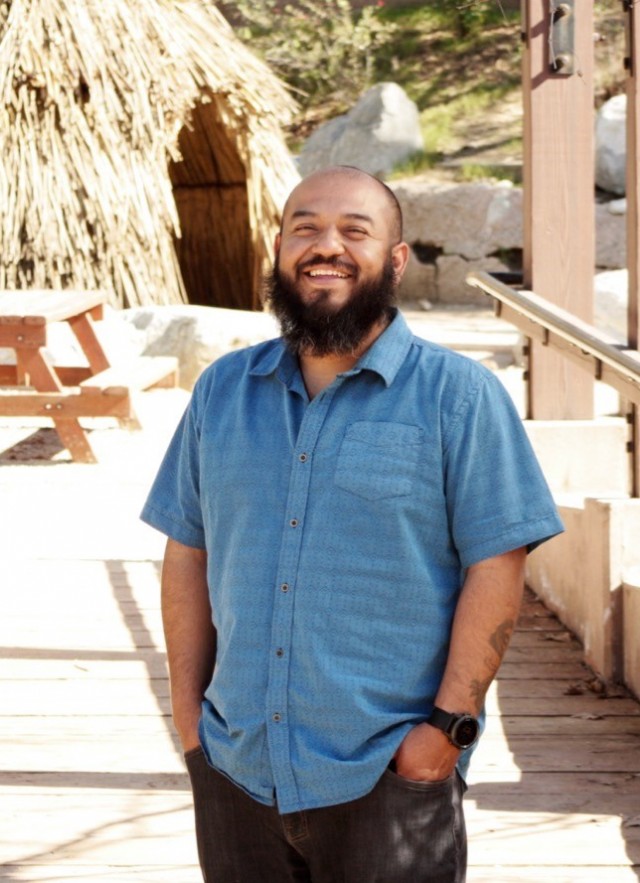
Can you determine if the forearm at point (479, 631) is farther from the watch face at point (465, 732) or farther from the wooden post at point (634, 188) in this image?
the wooden post at point (634, 188)

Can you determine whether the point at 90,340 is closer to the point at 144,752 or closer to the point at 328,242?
the point at 144,752

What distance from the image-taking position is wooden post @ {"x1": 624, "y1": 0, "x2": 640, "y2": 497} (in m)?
4.68

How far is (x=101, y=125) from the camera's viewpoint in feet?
35.6

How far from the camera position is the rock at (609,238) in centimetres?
1609

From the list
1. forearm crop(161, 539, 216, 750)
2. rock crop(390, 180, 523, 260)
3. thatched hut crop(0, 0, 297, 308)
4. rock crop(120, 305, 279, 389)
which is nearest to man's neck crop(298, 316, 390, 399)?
forearm crop(161, 539, 216, 750)

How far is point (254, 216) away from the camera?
1229 cm

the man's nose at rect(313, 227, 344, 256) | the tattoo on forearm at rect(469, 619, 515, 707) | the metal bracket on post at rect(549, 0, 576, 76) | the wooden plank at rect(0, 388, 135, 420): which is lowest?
the wooden plank at rect(0, 388, 135, 420)

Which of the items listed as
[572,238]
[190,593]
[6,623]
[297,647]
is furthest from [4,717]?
[572,238]

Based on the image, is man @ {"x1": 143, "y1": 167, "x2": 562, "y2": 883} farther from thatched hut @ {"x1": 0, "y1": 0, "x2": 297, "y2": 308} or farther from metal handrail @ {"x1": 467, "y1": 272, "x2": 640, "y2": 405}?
thatched hut @ {"x1": 0, "y1": 0, "x2": 297, "y2": 308}

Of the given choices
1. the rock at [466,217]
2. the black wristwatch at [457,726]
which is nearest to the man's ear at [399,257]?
the black wristwatch at [457,726]

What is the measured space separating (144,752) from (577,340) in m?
1.75

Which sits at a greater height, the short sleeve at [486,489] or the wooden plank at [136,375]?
the short sleeve at [486,489]

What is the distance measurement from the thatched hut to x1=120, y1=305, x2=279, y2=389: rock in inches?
29.9

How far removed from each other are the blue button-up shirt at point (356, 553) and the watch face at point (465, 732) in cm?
6
